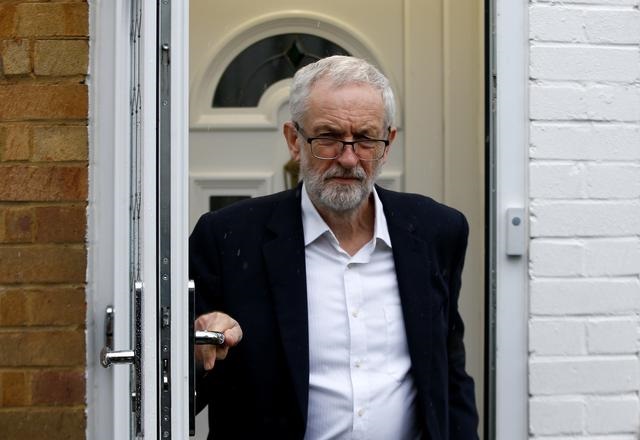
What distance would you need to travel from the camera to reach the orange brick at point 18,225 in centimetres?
266

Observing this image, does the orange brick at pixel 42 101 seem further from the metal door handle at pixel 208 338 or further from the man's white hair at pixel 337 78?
the metal door handle at pixel 208 338

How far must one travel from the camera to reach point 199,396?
2334 millimetres

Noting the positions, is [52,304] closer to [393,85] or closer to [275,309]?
[275,309]

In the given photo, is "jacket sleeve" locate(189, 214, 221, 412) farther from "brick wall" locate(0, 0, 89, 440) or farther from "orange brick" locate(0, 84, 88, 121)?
"orange brick" locate(0, 84, 88, 121)

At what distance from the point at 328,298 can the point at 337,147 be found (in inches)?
14.3

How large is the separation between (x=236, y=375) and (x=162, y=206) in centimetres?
78

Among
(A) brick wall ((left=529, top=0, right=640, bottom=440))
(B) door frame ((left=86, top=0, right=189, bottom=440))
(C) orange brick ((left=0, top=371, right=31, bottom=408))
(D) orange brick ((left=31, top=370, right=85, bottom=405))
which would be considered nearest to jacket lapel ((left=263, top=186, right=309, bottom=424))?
(B) door frame ((left=86, top=0, right=189, bottom=440))

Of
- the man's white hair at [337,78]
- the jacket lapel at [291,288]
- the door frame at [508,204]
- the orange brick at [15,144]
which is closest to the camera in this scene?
the jacket lapel at [291,288]

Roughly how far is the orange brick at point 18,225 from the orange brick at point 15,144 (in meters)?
0.14

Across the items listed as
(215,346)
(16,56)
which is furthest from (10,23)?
(215,346)

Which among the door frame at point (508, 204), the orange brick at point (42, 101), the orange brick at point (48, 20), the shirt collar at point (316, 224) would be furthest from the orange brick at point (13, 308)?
the door frame at point (508, 204)

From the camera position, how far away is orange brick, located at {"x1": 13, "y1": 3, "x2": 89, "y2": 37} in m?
2.69

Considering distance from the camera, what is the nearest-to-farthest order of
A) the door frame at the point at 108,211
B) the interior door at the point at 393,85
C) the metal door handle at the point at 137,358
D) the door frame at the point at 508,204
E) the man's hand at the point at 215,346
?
the metal door handle at the point at 137,358
the man's hand at the point at 215,346
the door frame at the point at 108,211
the door frame at the point at 508,204
the interior door at the point at 393,85

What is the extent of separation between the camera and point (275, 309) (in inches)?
92.3
